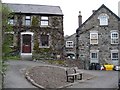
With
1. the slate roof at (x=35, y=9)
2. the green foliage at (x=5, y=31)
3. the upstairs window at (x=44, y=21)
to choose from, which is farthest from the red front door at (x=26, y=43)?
the green foliage at (x=5, y=31)

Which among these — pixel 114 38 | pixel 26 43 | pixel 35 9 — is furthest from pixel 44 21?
pixel 114 38

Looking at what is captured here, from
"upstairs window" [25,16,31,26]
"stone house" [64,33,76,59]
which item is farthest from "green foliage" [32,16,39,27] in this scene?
"stone house" [64,33,76,59]

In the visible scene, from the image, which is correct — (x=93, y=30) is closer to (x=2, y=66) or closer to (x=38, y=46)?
(x=38, y=46)

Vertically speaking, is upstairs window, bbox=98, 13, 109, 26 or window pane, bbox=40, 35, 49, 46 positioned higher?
upstairs window, bbox=98, 13, 109, 26

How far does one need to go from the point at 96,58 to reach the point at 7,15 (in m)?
27.0

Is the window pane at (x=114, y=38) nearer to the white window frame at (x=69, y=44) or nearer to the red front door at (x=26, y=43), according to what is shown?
the white window frame at (x=69, y=44)

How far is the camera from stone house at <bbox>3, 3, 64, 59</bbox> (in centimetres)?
3947

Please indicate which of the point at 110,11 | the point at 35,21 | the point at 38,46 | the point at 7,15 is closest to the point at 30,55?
the point at 38,46

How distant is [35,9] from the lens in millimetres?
41344

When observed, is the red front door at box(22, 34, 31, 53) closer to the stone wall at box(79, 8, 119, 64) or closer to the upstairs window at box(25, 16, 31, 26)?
the upstairs window at box(25, 16, 31, 26)

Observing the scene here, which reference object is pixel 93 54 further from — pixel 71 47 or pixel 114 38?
pixel 71 47

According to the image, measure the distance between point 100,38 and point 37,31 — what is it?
9.32 m

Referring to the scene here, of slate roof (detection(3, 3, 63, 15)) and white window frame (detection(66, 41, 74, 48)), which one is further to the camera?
white window frame (detection(66, 41, 74, 48))

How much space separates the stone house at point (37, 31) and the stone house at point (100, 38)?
15.0 feet
